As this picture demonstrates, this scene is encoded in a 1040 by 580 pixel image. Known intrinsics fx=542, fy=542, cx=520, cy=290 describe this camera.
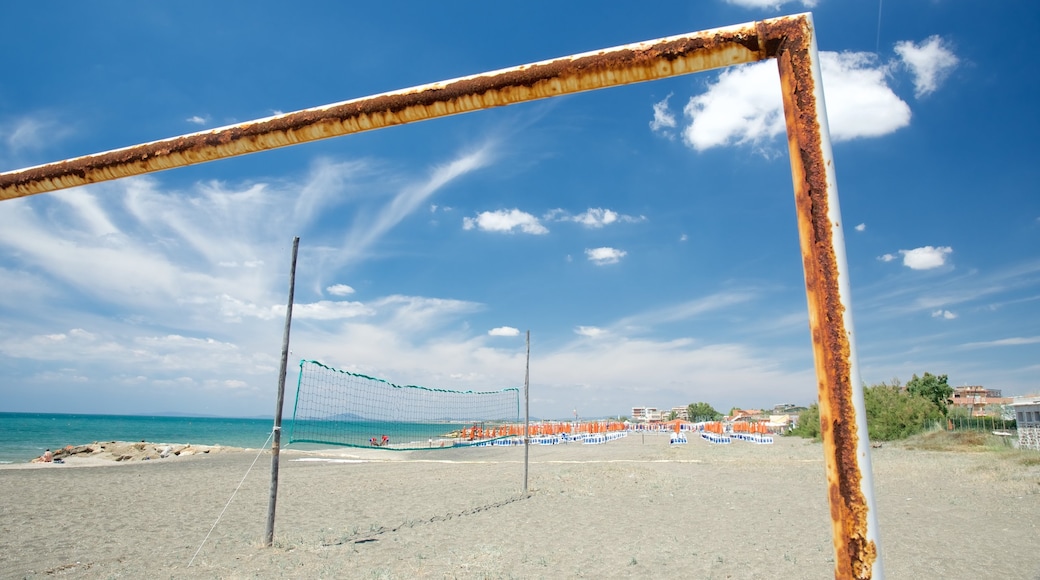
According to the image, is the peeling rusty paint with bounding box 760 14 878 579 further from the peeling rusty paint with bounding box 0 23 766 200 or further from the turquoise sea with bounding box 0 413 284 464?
the turquoise sea with bounding box 0 413 284 464

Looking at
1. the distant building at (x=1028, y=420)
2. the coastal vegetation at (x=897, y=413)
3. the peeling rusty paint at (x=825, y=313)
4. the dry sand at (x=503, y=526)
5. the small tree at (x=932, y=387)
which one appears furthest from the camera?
the small tree at (x=932, y=387)

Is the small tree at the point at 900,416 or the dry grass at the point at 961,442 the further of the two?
the small tree at the point at 900,416

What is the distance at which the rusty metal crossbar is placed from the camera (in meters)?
1.13

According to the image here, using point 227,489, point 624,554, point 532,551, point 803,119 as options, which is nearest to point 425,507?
point 532,551

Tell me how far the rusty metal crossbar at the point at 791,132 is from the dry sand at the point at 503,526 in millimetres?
5099

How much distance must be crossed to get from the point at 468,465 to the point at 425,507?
970cm

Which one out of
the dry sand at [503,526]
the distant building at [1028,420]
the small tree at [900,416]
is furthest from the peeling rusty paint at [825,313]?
the small tree at [900,416]

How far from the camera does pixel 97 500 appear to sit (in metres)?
10.5

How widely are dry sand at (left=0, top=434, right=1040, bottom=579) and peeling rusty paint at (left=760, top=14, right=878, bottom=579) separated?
5.14 m

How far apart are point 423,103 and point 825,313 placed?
130cm

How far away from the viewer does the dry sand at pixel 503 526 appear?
19.7 ft

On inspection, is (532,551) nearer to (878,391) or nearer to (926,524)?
(926,524)

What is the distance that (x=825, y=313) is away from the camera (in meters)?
1.18

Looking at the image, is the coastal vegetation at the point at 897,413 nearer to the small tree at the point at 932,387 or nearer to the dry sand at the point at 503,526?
the small tree at the point at 932,387
